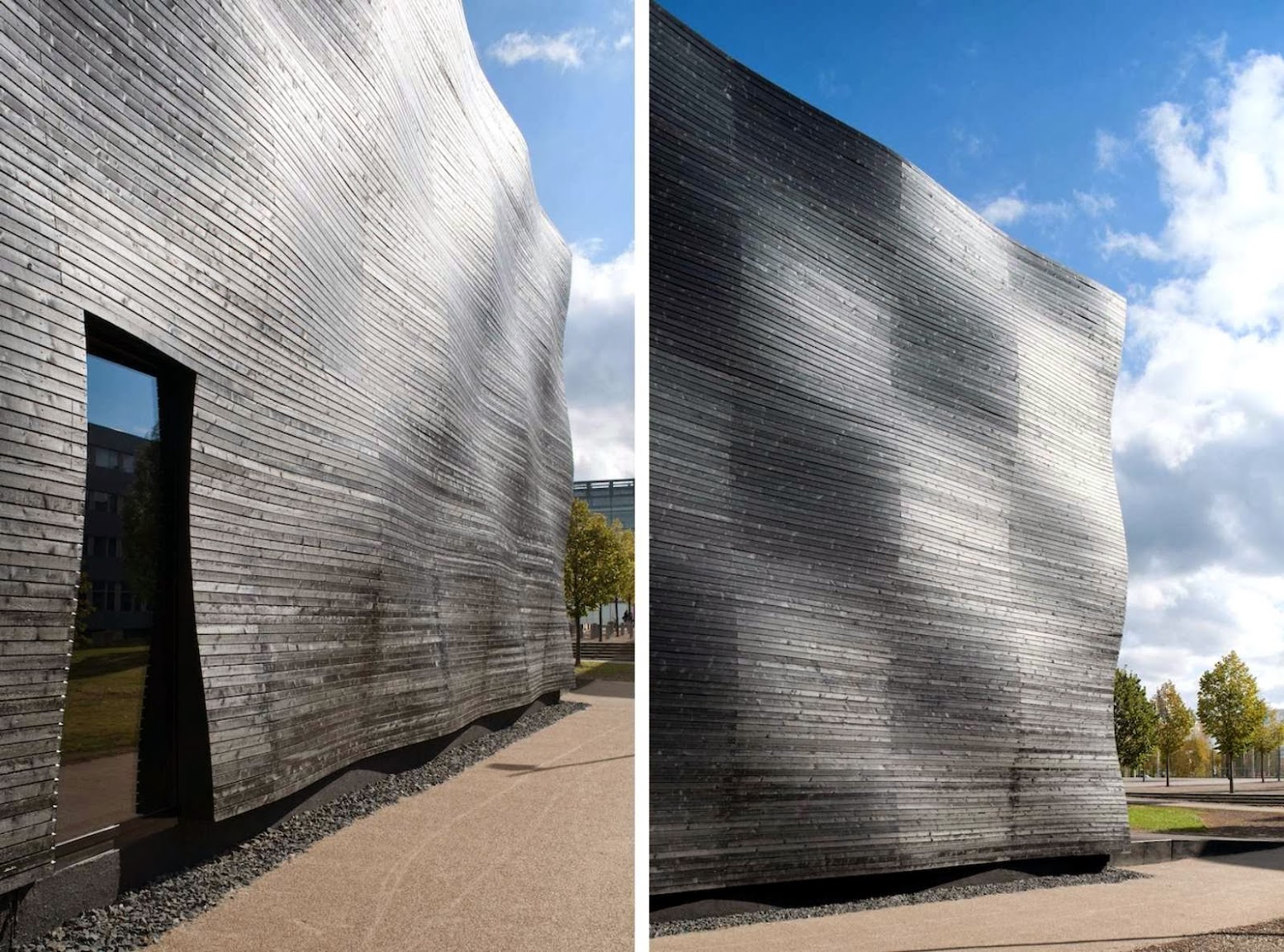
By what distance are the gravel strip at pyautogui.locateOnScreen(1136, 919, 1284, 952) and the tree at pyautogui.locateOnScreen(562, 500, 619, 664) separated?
43.1 feet

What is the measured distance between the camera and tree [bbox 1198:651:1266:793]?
16.7m

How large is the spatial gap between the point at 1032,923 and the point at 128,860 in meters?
5.59

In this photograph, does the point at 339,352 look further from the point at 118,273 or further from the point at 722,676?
the point at 722,676

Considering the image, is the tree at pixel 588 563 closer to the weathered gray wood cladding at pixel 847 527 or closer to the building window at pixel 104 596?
the weathered gray wood cladding at pixel 847 527

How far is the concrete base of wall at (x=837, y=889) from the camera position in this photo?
6156 mm

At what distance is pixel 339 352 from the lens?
20.8 feet

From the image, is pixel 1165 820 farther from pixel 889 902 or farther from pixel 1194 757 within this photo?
pixel 1194 757

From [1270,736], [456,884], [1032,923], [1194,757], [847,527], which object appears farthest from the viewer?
[1194,757]

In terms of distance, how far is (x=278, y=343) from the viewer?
5.39 meters

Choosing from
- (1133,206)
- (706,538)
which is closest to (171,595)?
(706,538)

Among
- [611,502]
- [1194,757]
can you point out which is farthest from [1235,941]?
[1194,757]

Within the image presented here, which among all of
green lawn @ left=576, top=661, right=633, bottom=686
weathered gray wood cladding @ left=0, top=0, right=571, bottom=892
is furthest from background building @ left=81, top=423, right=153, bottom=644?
green lawn @ left=576, top=661, right=633, bottom=686

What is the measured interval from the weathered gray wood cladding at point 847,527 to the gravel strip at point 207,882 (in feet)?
6.95

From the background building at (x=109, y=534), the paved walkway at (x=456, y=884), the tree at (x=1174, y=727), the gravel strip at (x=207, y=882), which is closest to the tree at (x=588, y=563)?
the paved walkway at (x=456, y=884)
